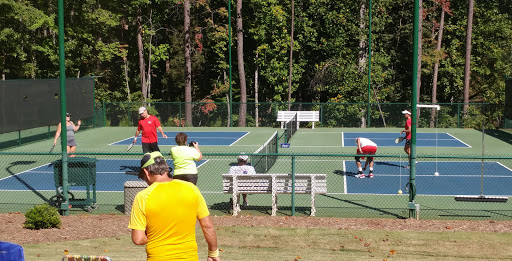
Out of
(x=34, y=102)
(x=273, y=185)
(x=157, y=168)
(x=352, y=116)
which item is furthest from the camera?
(x=352, y=116)

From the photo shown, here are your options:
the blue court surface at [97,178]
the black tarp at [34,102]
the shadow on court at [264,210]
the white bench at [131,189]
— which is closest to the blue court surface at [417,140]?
the blue court surface at [97,178]

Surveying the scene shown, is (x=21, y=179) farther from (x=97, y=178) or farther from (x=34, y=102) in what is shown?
(x=34, y=102)

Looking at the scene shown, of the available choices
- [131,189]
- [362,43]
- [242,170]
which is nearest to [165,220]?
[131,189]

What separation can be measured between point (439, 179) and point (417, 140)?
1225 centimetres

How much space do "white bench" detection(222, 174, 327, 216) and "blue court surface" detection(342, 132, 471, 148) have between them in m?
14.5

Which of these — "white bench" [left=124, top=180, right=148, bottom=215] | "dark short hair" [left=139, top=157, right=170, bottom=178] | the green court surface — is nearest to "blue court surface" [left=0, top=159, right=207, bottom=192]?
the green court surface

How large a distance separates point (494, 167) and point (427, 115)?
62.0 ft

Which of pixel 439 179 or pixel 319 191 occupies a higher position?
pixel 319 191

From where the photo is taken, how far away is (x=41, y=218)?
1345 cm

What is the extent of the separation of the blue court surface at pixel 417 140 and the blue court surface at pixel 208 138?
5.51 metres

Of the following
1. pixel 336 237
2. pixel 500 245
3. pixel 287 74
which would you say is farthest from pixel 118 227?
pixel 287 74

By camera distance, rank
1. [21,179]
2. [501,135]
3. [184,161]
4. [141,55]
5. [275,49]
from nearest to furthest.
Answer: [184,161], [21,179], [501,135], [275,49], [141,55]

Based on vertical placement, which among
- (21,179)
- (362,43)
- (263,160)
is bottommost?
(21,179)

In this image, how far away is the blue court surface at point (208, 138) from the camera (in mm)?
31456
